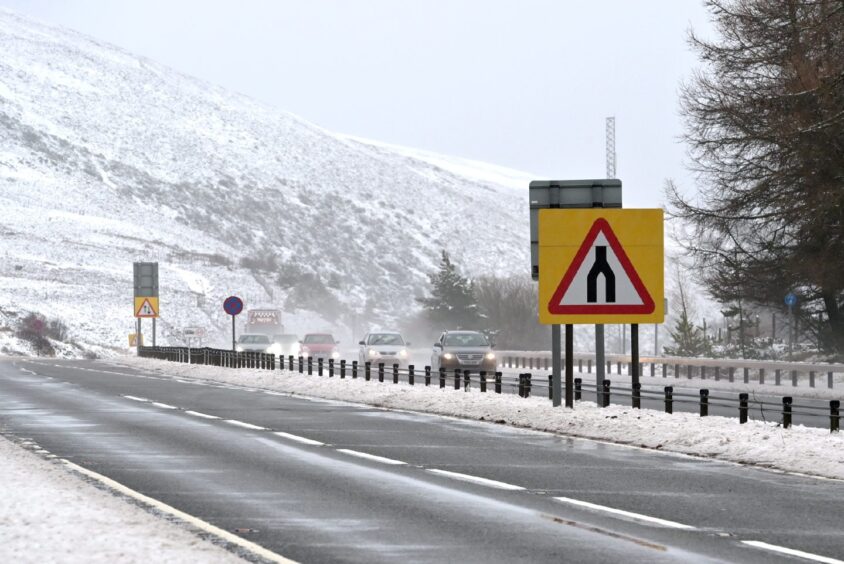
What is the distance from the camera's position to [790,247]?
136 feet

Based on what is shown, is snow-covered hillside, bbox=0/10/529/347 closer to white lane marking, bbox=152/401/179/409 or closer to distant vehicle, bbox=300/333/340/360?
distant vehicle, bbox=300/333/340/360

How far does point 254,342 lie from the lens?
220 ft

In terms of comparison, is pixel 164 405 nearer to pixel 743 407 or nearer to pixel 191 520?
pixel 743 407

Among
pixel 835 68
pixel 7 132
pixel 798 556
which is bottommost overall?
pixel 798 556

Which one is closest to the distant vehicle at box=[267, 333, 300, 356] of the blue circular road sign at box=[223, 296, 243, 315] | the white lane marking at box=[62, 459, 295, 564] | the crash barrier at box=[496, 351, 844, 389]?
the crash barrier at box=[496, 351, 844, 389]

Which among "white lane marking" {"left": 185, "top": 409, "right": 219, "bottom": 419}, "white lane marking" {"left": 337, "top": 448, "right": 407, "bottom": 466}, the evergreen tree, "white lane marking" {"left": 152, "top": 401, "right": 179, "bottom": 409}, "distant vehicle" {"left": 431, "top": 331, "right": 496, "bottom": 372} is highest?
the evergreen tree

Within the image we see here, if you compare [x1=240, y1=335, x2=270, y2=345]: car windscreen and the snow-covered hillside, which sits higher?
the snow-covered hillside

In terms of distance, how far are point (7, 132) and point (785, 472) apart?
181m

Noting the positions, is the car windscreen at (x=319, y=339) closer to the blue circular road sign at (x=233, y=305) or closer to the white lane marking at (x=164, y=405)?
the blue circular road sign at (x=233, y=305)

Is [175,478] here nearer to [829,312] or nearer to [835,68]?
[835,68]

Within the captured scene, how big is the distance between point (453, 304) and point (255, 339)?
38991 mm

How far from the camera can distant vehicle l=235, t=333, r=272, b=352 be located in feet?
216

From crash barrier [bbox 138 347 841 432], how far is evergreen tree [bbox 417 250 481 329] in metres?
33.3

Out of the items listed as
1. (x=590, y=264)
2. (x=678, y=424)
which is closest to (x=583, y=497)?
(x=678, y=424)
